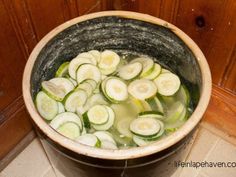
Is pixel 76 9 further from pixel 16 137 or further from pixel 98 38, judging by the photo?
pixel 16 137

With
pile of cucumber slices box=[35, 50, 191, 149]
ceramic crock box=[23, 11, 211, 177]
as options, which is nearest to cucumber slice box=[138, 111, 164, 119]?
pile of cucumber slices box=[35, 50, 191, 149]

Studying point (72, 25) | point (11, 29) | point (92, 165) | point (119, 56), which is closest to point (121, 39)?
point (119, 56)

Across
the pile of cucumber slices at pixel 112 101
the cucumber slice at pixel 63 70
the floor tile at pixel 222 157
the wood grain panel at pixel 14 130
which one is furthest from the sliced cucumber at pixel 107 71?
the floor tile at pixel 222 157

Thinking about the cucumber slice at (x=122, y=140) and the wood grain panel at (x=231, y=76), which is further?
the wood grain panel at (x=231, y=76)

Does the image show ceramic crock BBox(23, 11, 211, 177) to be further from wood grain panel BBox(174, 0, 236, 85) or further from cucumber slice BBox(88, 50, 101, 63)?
wood grain panel BBox(174, 0, 236, 85)

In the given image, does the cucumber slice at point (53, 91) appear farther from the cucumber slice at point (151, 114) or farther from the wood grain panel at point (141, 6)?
the wood grain panel at point (141, 6)

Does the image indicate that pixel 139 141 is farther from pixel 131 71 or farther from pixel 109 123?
pixel 131 71
